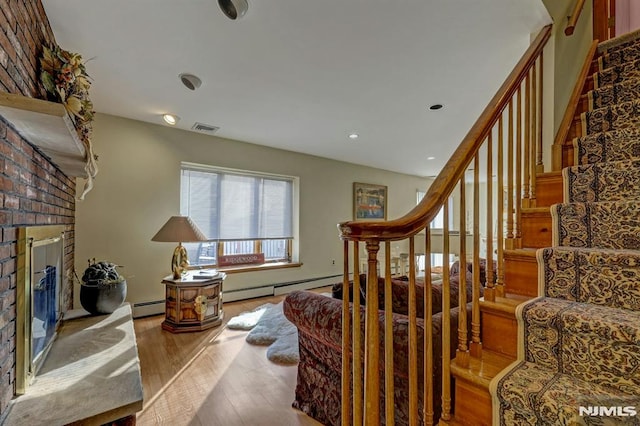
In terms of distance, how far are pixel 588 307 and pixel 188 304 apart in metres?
3.23

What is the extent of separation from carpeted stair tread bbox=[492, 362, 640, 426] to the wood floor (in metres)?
1.28

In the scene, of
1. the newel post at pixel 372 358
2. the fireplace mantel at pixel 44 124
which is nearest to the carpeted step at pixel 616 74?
→ the newel post at pixel 372 358

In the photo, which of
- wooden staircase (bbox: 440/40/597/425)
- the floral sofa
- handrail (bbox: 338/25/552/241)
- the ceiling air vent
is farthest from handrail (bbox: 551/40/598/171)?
the ceiling air vent

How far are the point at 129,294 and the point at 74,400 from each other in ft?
7.61

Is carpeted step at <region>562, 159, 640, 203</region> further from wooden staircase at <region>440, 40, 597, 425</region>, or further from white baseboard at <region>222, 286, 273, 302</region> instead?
white baseboard at <region>222, 286, 273, 302</region>

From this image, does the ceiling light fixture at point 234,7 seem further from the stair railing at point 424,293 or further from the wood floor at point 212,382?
the wood floor at point 212,382

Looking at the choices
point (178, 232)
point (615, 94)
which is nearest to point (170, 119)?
point (178, 232)

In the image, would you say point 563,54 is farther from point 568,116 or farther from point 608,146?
point 608,146

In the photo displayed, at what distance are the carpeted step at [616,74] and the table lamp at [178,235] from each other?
365 cm

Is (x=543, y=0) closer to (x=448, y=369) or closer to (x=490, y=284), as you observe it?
(x=490, y=284)

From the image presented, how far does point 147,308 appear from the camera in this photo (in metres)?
3.52

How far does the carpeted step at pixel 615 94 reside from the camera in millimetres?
1734

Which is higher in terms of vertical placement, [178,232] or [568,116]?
[568,116]

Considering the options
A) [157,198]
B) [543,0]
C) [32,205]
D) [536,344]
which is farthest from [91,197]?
[543,0]
